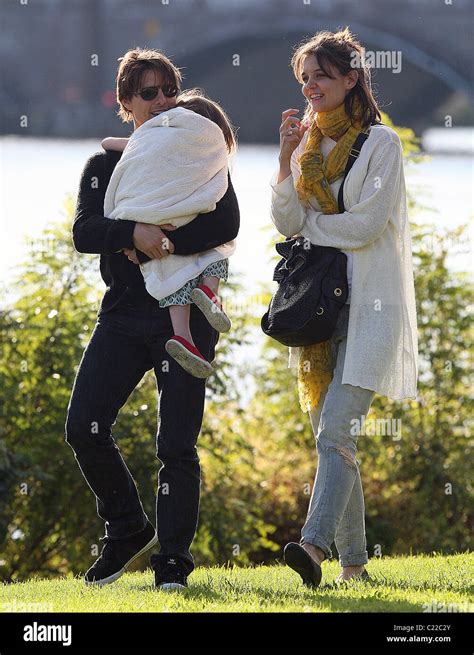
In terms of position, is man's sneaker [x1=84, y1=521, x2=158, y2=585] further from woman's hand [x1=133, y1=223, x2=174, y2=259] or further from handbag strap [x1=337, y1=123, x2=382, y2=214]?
handbag strap [x1=337, y1=123, x2=382, y2=214]

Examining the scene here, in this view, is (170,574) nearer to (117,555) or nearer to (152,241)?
(117,555)

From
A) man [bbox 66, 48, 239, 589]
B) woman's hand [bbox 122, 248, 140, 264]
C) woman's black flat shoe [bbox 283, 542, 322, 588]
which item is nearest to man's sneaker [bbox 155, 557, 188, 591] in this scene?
man [bbox 66, 48, 239, 589]

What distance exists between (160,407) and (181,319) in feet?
1.03

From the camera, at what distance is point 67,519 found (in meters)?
6.88

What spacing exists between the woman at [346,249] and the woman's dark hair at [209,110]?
240 mm

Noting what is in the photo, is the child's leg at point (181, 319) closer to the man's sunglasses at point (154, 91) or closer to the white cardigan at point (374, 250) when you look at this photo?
the white cardigan at point (374, 250)

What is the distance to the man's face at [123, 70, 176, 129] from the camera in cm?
433

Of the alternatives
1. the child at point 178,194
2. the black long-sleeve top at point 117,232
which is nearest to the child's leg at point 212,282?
the child at point 178,194

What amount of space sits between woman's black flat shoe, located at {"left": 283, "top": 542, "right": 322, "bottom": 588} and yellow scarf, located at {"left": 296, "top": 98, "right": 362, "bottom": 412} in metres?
0.62

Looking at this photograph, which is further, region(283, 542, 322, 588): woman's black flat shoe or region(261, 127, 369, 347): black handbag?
region(261, 127, 369, 347): black handbag
